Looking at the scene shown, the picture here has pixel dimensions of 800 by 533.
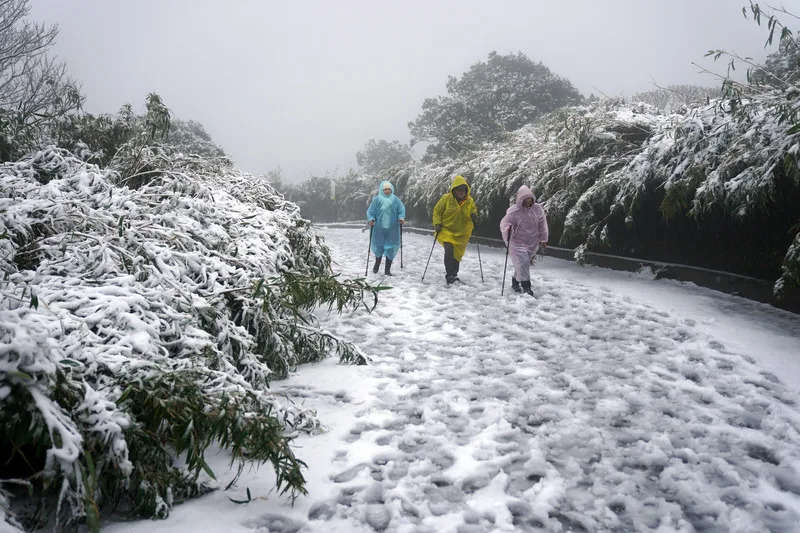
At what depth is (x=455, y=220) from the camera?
8602 mm

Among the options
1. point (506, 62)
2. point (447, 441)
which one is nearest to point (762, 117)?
point (447, 441)

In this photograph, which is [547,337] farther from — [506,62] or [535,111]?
[506,62]

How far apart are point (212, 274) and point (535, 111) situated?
87.5 feet

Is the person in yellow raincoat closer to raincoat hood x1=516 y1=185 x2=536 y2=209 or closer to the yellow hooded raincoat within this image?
the yellow hooded raincoat

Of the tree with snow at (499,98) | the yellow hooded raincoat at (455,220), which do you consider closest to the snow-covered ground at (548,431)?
the yellow hooded raincoat at (455,220)

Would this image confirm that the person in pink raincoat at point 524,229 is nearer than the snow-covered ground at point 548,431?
No

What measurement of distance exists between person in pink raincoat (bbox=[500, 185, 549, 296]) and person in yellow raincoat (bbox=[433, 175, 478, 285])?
0.83 meters

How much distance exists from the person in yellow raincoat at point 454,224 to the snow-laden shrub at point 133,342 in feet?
14.2

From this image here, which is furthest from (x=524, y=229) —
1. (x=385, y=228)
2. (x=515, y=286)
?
(x=385, y=228)

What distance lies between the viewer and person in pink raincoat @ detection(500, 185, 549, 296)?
7.69 metres

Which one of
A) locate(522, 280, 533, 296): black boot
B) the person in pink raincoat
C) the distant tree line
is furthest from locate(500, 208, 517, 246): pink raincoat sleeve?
the distant tree line

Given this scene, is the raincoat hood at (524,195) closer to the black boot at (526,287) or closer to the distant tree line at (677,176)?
the distant tree line at (677,176)

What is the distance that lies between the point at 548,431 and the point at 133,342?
2.43m

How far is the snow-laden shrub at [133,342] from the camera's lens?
1.78 metres
